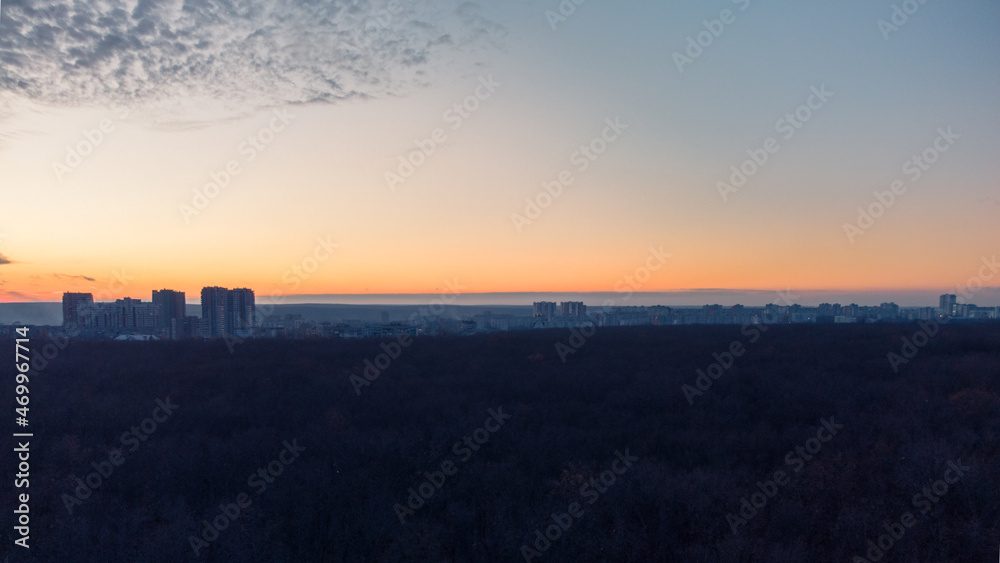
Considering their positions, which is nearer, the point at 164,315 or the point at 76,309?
the point at 76,309

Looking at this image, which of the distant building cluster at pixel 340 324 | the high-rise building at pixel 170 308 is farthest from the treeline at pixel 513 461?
the high-rise building at pixel 170 308

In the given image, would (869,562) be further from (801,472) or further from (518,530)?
(518,530)

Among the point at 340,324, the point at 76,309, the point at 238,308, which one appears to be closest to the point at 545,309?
the point at 340,324

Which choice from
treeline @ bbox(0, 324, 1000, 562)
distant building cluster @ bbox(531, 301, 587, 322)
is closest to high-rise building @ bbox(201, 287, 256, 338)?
treeline @ bbox(0, 324, 1000, 562)

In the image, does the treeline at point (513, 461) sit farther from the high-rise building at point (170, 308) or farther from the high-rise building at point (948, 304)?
the high-rise building at point (948, 304)

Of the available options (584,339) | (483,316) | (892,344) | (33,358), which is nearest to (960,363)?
(892,344)

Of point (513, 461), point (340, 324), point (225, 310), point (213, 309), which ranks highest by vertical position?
point (213, 309)

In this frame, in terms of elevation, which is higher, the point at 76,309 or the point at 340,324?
the point at 76,309

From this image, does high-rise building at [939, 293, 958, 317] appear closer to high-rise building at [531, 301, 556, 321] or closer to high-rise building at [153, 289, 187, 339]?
high-rise building at [531, 301, 556, 321]

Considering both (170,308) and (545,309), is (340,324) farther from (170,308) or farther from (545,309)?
(545,309)
